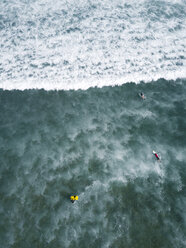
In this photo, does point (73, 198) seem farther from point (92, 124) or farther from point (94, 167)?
point (92, 124)

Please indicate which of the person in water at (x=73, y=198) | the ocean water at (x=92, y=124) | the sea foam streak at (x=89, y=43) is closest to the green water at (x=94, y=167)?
the ocean water at (x=92, y=124)

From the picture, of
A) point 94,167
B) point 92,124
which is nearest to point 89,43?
point 92,124

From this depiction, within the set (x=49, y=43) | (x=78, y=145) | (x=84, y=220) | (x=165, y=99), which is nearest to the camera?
(x=84, y=220)

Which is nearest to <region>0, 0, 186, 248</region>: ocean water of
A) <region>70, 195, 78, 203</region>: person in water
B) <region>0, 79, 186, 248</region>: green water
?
<region>0, 79, 186, 248</region>: green water

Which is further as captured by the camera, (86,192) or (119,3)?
(119,3)

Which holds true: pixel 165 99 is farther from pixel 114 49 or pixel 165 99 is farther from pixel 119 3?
pixel 119 3

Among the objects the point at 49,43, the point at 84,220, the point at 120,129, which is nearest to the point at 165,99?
the point at 120,129

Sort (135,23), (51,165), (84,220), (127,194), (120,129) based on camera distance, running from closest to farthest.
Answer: (84,220) → (127,194) → (51,165) → (120,129) → (135,23)

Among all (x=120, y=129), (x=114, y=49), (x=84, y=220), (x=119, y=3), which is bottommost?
(x=84, y=220)
